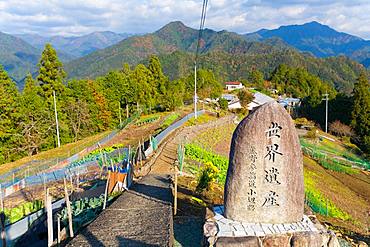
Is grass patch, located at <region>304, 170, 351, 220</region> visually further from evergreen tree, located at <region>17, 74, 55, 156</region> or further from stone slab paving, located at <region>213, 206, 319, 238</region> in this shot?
evergreen tree, located at <region>17, 74, 55, 156</region>

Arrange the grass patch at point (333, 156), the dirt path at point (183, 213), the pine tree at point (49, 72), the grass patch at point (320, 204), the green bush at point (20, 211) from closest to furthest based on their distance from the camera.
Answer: the dirt path at point (183, 213), the green bush at point (20, 211), the grass patch at point (320, 204), the grass patch at point (333, 156), the pine tree at point (49, 72)

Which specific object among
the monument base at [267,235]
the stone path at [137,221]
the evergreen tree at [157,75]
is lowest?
the stone path at [137,221]

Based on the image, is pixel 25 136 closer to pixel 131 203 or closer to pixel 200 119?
pixel 200 119

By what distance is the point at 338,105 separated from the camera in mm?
47281

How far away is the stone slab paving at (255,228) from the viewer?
7.30 meters

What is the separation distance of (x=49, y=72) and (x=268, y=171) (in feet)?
101

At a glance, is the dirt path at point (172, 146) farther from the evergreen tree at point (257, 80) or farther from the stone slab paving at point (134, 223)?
the evergreen tree at point (257, 80)

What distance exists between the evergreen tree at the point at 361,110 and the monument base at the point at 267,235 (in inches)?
1496

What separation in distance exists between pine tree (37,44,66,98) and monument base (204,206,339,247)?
100 ft

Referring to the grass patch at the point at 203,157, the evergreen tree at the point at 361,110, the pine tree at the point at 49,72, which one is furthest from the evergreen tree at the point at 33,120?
the evergreen tree at the point at 361,110

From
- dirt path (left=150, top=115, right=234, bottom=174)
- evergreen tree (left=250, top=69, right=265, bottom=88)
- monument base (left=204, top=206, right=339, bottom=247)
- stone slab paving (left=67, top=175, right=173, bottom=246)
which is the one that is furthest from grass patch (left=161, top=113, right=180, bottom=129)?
evergreen tree (left=250, top=69, right=265, bottom=88)

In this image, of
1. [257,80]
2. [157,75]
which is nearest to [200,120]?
[157,75]

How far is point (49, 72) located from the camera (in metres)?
34.2

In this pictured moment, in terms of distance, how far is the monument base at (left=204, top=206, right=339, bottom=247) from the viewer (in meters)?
7.08
